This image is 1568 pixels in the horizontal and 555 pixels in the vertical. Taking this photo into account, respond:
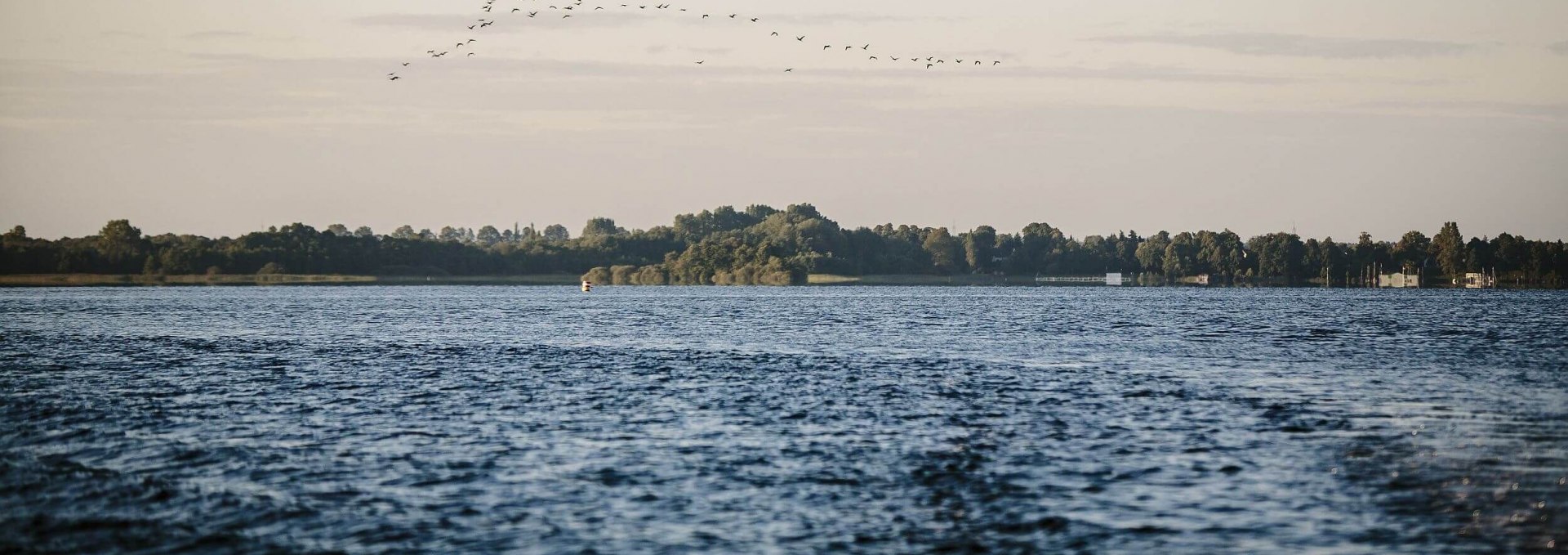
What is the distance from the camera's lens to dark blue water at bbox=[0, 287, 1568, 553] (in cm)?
2416

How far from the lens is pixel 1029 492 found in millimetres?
27625

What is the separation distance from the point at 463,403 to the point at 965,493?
2304cm

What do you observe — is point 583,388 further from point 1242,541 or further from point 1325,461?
point 1242,541

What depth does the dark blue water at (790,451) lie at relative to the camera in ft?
79.3

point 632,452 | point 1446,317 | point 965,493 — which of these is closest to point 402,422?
point 632,452

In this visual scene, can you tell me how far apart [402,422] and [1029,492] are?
2028cm

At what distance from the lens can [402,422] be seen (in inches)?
1597

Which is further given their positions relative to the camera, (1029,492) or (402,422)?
(402,422)

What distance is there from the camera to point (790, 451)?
34.0 metres

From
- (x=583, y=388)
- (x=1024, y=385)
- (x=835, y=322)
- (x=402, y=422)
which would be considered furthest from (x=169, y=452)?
(x=835, y=322)

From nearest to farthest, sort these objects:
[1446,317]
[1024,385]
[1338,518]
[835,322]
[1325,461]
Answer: [1338,518] → [1325,461] → [1024,385] → [835,322] → [1446,317]

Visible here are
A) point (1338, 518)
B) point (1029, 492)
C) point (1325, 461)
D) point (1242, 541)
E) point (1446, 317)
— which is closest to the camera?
point (1242, 541)

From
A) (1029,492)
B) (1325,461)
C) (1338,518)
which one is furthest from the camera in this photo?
(1325,461)

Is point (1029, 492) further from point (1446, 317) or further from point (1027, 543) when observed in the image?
point (1446, 317)
